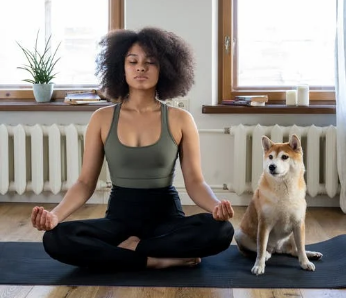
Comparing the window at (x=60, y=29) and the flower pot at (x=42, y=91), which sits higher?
the window at (x=60, y=29)

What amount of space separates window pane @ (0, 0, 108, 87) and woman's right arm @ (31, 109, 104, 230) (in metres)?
1.49

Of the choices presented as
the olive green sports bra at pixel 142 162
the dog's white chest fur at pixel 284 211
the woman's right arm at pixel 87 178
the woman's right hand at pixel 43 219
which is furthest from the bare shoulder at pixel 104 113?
the dog's white chest fur at pixel 284 211

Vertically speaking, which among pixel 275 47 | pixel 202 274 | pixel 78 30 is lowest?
pixel 202 274

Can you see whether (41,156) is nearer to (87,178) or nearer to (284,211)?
(87,178)

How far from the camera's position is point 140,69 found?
2.53m

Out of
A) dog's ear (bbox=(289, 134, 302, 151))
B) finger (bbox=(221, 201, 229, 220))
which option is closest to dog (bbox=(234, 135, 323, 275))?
Answer: dog's ear (bbox=(289, 134, 302, 151))

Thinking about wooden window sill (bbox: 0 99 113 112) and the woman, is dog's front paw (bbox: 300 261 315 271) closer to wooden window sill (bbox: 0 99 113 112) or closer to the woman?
the woman

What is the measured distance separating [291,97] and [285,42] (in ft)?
1.19

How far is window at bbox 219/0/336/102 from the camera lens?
3.89 m

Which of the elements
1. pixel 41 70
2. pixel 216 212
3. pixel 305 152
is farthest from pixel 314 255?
pixel 41 70

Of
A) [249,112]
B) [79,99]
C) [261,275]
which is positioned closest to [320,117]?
[249,112]

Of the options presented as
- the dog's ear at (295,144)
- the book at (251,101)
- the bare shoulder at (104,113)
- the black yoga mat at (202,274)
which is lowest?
the black yoga mat at (202,274)

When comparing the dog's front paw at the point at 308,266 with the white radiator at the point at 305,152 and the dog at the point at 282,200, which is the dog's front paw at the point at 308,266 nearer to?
the dog at the point at 282,200

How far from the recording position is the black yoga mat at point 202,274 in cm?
231
